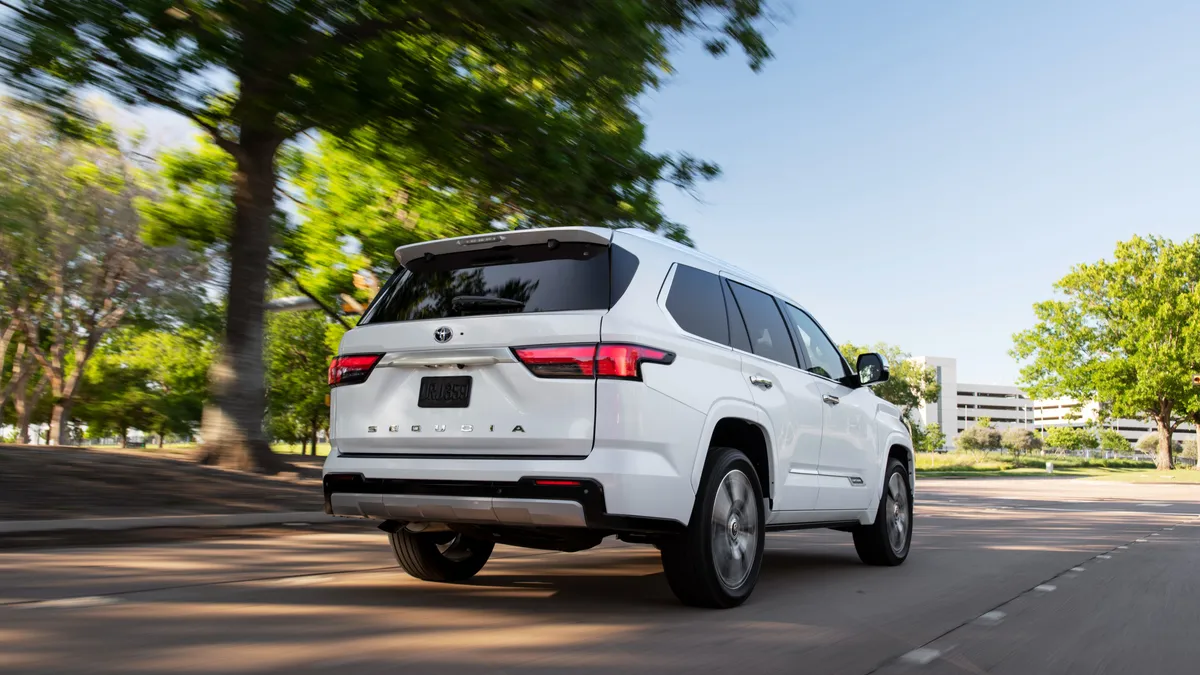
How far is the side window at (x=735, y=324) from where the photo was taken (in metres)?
6.19

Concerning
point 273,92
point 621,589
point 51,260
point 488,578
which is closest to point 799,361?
point 621,589

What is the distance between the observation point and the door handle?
6.17m

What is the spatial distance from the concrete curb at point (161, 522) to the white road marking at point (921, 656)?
5.95m

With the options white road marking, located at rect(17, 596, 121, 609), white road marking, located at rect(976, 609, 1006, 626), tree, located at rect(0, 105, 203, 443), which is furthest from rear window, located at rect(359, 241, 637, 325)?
tree, located at rect(0, 105, 203, 443)

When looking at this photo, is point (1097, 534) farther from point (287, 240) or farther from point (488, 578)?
point (287, 240)

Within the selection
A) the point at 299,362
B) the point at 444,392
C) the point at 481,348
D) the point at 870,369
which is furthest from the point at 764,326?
the point at 299,362

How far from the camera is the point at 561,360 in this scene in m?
5.03

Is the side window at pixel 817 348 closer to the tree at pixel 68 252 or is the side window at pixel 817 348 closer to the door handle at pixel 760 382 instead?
the door handle at pixel 760 382

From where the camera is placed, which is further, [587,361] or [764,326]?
[764,326]

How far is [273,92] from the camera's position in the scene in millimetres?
9641

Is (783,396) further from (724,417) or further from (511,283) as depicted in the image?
(511,283)

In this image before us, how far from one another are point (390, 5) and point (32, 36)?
3.00 metres

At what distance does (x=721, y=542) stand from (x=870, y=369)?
9.66ft

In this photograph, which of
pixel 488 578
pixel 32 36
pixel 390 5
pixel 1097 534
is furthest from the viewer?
pixel 1097 534
